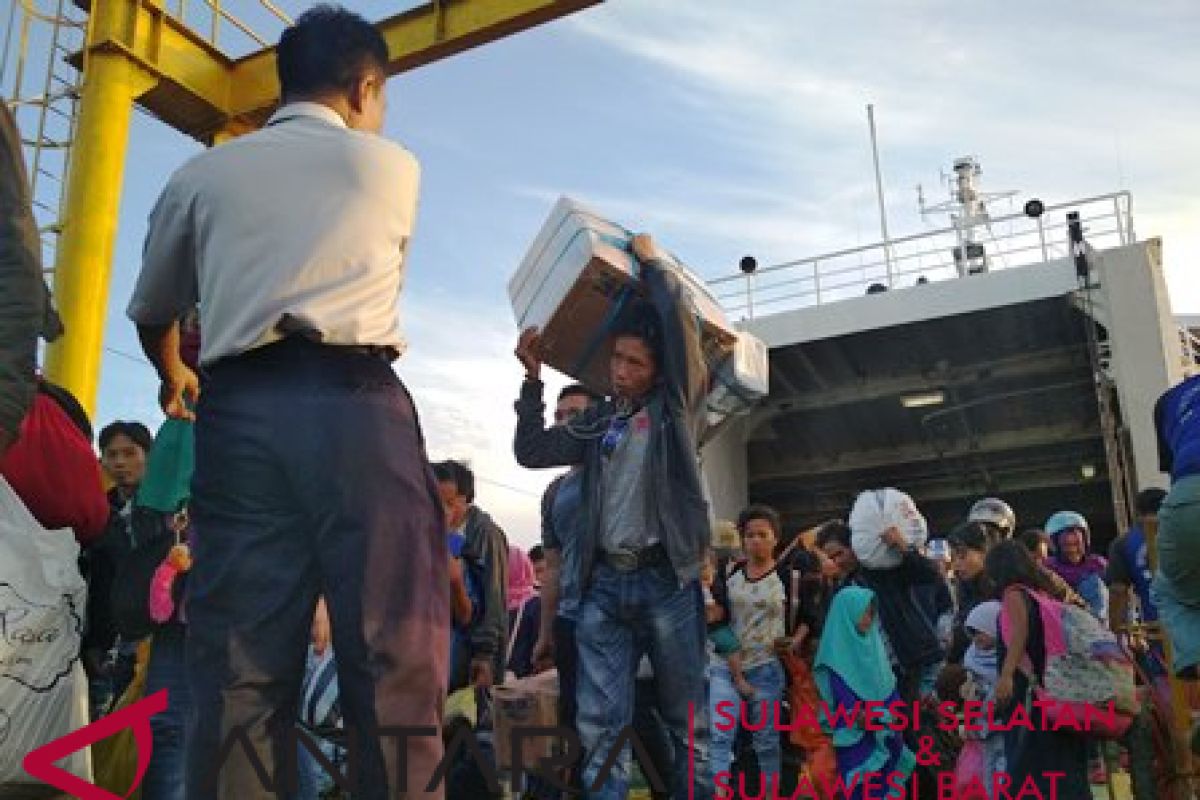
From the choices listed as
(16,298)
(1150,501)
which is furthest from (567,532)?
(1150,501)

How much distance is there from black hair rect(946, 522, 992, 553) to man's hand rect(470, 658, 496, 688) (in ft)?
9.24

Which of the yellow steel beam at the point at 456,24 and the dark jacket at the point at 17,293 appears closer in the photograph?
the dark jacket at the point at 17,293

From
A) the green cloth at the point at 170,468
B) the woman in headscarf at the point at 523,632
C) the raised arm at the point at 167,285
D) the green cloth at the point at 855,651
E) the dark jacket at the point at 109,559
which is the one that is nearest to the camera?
the raised arm at the point at 167,285

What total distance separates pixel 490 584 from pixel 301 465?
8.36ft

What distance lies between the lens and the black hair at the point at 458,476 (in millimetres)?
4410

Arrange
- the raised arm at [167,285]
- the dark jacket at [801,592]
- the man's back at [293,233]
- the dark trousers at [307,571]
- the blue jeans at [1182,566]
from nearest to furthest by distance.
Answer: the dark trousers at [307,571] < the man's back at [293,233] < the raised arm at [167,285] < the blue jeans at [1182,566] < the dark jacket at [801,592]

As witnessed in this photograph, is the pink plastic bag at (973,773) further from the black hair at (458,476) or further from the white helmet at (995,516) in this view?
the black hair at (458,476)

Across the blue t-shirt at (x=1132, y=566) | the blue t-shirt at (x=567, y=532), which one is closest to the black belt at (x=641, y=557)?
the blue t-shirt at (x=567, y=532)

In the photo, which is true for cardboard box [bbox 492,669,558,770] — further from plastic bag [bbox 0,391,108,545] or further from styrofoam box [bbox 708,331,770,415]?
plastic bag [bbox 0,391,108,545]

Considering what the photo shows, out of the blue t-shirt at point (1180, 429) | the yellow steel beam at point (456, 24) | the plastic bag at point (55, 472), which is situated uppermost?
the yellow steel beam at point (456, 24)

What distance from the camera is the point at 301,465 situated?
1.66 meters

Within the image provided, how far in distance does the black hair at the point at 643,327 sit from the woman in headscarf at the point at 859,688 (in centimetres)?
229

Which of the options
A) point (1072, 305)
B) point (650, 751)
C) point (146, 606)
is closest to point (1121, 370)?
point (1072, 305)

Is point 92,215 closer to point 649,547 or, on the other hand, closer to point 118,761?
point 118,761
